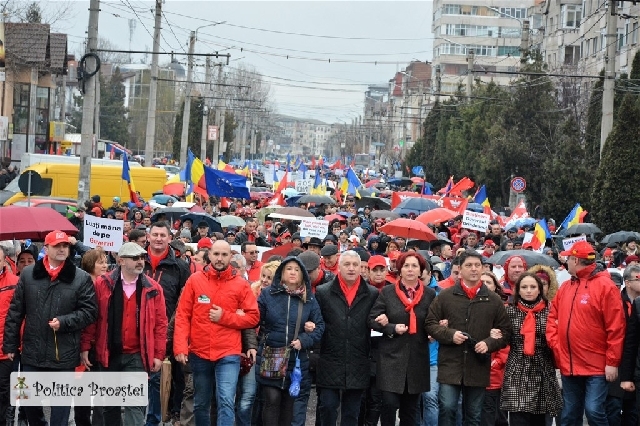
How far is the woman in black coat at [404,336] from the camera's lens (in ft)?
33.5

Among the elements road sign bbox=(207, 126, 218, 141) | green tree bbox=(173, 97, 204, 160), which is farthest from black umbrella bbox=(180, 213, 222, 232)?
green tree bbox=(173, 97, 204, 160)

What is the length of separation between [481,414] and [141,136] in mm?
114849

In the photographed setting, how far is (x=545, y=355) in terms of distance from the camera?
1026 centimetres

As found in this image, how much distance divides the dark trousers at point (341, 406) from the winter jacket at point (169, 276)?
1733mm

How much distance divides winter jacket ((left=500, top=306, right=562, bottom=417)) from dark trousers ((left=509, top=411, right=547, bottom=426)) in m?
0.12

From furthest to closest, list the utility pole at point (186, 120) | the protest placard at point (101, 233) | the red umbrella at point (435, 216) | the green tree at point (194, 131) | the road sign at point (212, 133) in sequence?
the green tree at point (194, 131)
the road sign at point (212, 133)
the utility pole at point (186, 120)
the red umbrella at point (435, 216)
the protest placard at point (101, 233)

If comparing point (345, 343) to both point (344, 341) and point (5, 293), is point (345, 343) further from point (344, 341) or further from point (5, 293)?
point (5, 293)

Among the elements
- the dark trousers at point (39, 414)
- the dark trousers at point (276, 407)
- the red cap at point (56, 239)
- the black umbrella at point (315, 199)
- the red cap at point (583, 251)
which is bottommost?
the dark trousers at point (39, 414)

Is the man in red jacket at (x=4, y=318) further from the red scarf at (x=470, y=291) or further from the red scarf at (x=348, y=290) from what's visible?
the red scarf at (x=470, y=291)

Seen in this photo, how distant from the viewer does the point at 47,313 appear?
32.2ft

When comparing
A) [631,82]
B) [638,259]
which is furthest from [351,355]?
[631,82]

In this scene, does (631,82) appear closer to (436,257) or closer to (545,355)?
(436,257)

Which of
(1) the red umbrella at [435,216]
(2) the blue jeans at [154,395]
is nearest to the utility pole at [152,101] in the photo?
(1) the red umbrella at [435,216]

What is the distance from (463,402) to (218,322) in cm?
197
